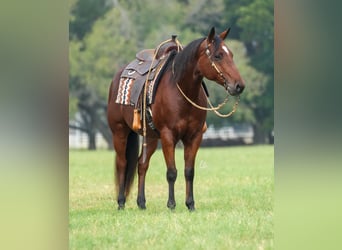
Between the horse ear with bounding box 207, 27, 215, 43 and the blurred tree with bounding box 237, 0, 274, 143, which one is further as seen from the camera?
the blurred tree with bounding box 237, 0, 274, 143

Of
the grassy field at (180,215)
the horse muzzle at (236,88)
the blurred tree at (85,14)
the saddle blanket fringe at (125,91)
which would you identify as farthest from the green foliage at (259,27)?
the horse muzzle at (236,88)

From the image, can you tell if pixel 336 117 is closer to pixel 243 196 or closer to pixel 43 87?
pixel 43 87

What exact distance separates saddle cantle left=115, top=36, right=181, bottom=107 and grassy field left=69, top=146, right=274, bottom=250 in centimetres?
116

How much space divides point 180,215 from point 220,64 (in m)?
1.39

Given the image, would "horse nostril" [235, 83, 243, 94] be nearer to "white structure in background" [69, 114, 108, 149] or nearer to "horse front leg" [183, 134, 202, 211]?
"horse front leg" [183, 134, 202, 211]

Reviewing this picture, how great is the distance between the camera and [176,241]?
14.8ft

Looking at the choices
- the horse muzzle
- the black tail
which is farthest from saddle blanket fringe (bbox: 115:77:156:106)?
the horse muzzle

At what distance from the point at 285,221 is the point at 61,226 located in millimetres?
726

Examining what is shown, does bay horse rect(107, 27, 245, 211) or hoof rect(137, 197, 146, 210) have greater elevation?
bay horse rect(107, 27, 245, 211)

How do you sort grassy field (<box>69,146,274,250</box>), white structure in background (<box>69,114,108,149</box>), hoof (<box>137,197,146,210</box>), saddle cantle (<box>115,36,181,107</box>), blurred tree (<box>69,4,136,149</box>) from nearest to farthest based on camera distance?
grassy field (<box>69,146,274,250</box>)
saddle cantle (<box>115,36,181,107</box>)
hoof (<box>137,197,146,210</box>)
blurred tree (<box>69,4,136,149</box>)
white structure in background (<box>69,114,108,149</box>)

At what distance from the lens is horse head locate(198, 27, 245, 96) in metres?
6.13

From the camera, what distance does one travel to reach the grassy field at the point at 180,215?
432 cm

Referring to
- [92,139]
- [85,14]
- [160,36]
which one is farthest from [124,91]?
[85,14]

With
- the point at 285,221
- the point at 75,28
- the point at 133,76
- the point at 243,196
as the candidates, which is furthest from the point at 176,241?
the point at 75,28
